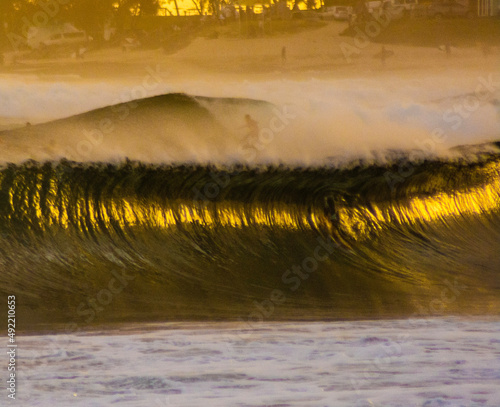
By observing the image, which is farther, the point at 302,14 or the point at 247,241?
the point at 247,241

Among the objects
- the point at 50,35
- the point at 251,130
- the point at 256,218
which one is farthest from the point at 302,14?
the point at 50,35

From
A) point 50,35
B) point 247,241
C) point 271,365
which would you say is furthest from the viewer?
point 247,241

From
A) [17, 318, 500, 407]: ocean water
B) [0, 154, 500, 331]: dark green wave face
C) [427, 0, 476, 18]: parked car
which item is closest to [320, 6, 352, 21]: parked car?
[427, 0, 476, 18]: parked car

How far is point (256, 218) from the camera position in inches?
88.4

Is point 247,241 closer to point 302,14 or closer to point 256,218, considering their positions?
A: point 256,218

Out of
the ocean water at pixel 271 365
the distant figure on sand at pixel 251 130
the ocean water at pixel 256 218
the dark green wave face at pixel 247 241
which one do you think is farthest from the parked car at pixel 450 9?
the ocean water at pixel 271 365

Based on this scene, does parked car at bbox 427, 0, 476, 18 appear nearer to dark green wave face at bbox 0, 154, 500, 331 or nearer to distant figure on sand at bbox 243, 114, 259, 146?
dark green wave face at bbox 0, 154, 500, 331

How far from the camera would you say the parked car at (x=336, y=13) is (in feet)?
6.79

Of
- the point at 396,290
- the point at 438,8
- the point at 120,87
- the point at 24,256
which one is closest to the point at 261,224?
the point at 396,290

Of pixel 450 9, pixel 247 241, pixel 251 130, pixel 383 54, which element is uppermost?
pixel 450 9

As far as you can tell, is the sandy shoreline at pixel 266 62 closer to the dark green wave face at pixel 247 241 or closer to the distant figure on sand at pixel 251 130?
the distant figure on sand at pixel 251 130

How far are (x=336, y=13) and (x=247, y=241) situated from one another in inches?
37.9

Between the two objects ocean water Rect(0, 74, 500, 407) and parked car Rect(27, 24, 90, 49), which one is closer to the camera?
ocean water Rect(0, 74, 500, 407)

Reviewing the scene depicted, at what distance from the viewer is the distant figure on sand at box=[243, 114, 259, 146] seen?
207 cm
